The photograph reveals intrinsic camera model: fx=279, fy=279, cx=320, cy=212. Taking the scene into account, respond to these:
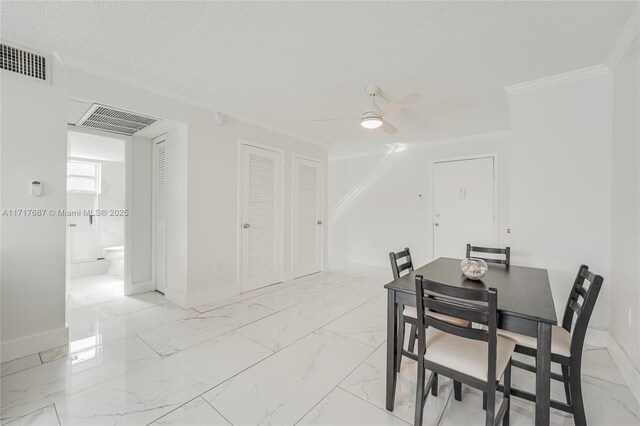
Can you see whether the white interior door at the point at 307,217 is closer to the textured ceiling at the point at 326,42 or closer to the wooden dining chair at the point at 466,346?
the textured ceiling at the point at 326,42

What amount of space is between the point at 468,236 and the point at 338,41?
12.4ft

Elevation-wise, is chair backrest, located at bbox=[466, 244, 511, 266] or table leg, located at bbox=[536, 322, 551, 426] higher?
chair backrest, located at bbox=[466, 244, 511, 266]

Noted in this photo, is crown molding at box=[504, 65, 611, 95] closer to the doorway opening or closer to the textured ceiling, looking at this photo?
the textured ceiling

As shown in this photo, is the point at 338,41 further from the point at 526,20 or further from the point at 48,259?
the point at 48,259

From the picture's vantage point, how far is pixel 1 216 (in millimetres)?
2066

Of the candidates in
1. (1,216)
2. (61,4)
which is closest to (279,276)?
(1,216)

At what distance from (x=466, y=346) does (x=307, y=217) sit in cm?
343

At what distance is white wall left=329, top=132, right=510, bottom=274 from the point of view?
447 centimetres

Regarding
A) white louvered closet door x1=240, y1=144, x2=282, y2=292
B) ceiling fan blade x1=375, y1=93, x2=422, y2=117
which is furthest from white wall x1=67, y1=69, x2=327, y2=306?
ceiling fan blade x1=375, y1=93, x2=422, y2=117

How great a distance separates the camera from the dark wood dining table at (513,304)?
1258 millimetres

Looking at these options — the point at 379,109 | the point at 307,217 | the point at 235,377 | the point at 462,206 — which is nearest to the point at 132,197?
the point at 307,217

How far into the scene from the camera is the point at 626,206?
2.02 metres

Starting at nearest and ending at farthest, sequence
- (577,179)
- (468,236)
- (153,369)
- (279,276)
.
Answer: (153,369)
(577,179)
(279,276)
(468,236)

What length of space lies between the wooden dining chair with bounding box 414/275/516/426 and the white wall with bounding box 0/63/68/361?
2.84 m
